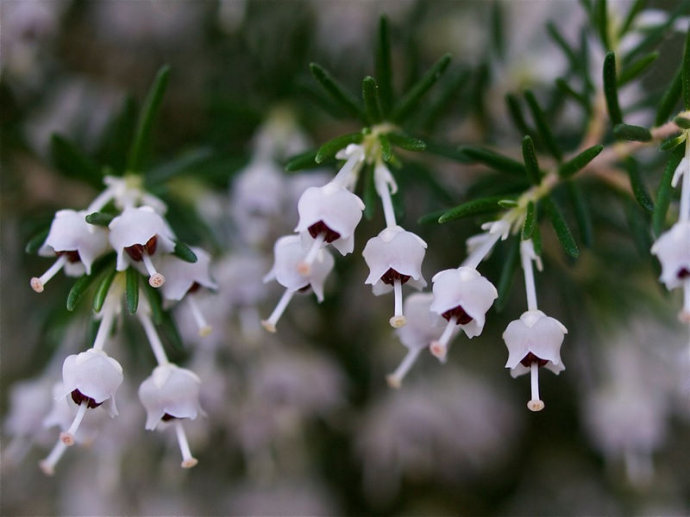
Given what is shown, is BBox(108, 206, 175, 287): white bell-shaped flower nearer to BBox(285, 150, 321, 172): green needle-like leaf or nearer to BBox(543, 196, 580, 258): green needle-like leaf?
BBox(285, 150, 321, 172): green needle-like leaf

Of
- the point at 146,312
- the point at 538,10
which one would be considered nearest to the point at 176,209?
the point at 146,312

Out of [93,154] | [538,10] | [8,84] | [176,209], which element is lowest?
[176,209]

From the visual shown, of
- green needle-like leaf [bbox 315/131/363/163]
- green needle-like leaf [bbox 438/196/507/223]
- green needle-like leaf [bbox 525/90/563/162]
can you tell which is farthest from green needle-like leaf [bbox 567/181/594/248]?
green needle-like leaf [bbox 315/131/363/163]

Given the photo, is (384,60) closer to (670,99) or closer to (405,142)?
(405,142)

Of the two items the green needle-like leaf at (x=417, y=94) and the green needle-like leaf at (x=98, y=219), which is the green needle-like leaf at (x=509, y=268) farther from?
the green needle-like leaf at (x=98, y=219)

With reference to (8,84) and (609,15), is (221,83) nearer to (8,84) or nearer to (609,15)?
(8,84)

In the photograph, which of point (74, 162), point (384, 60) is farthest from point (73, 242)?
point (384, 60)
